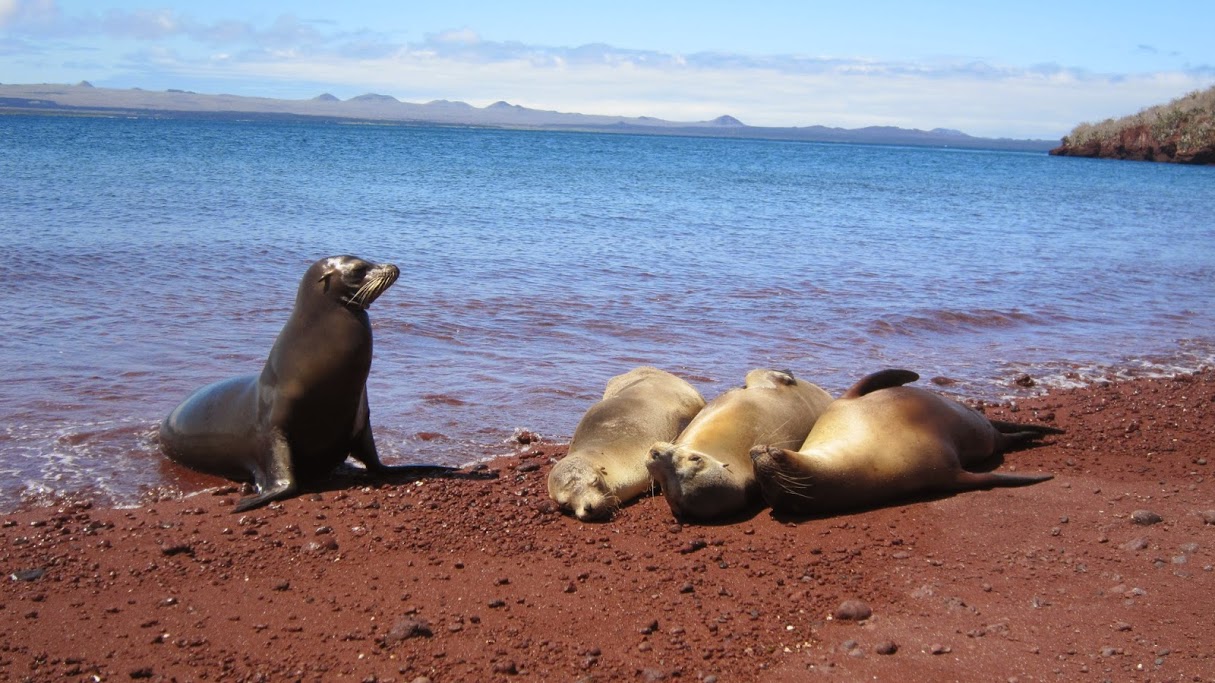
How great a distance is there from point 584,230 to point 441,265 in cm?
666

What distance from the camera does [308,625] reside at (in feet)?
15.1

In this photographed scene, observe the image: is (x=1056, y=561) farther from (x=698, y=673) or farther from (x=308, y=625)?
(x=308, y=625)

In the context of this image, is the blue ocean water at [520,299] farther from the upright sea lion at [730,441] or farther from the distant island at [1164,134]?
the distant island at [1164,134]

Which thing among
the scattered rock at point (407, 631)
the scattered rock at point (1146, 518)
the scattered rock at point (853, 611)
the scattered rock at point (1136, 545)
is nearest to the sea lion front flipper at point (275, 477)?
the scattered rock at point (407, 631)

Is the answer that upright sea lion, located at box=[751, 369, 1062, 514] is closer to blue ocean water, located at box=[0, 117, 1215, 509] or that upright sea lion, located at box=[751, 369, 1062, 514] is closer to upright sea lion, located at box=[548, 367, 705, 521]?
upright sea lion, located at box=[548, 367, 705, 521]

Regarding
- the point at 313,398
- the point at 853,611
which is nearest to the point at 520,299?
the point at 313,398

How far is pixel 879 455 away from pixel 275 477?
3496 millimetres

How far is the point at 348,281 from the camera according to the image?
6699mm

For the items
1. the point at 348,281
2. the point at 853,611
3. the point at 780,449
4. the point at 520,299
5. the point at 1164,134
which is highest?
the point at 1164,134

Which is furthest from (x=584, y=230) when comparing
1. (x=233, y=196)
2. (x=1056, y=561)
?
(x=1056, y=561)

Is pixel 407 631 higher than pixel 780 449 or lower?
lower

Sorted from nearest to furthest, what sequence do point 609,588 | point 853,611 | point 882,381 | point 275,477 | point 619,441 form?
point 853,611 → point 609,588 → point 275,477 → point 619,441 → point 882,381

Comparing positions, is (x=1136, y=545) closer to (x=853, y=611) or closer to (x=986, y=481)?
(x=986, y=481)

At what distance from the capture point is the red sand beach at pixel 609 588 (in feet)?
13.8
